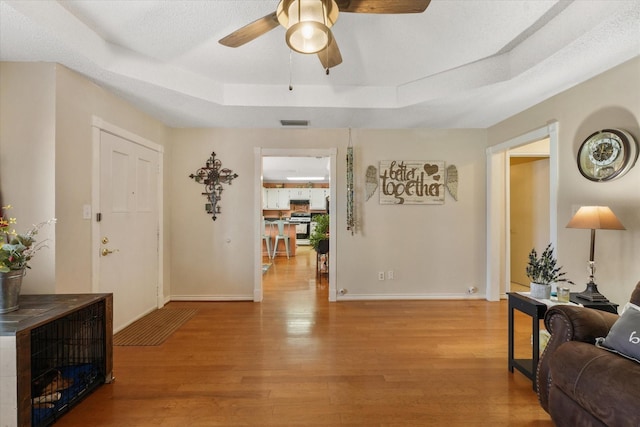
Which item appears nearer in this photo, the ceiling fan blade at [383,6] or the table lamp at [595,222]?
the ceiling fan blade at [383,6]

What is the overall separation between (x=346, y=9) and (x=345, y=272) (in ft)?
10.2

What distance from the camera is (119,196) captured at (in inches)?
114

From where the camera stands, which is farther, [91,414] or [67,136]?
[67,136]

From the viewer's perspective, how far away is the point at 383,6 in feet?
4.55

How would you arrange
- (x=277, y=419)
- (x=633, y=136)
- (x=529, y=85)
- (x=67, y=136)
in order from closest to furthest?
(x=277, y=419) → (x=633, y=136) → (x=67, y=136) → (x=529, y=85)

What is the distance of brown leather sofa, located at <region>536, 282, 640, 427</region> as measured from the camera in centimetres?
120

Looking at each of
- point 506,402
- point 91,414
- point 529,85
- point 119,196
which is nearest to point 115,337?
point 91,414

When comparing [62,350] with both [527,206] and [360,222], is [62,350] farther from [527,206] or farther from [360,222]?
[527,206]

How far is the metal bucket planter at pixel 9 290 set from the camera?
1678mm

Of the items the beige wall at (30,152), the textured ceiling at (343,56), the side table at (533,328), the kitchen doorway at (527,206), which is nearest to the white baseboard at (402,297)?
the kitchen doorway at (527,206)

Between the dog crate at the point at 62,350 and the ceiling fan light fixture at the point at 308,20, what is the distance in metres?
2.01

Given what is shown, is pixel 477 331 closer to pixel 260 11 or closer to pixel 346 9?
pixel 346 9

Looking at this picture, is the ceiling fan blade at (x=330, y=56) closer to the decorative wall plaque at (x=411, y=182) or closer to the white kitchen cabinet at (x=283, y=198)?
the decorative wall plaque at (x=411, y=182)

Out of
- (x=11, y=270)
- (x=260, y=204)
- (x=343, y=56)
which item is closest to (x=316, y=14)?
(x=343, y=56)
